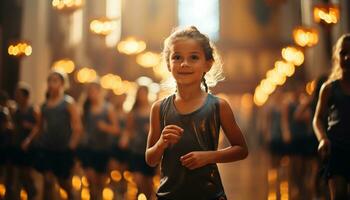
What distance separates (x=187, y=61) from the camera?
2.84 meters

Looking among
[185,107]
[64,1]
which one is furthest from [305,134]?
[185,107]

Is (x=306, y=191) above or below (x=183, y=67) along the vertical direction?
below

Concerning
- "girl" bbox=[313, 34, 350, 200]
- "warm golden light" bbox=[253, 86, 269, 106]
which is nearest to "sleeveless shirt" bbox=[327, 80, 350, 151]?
"girl" bbox=[313, 34, 350, 200]

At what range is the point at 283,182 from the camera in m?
7.48

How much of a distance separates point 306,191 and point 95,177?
9.52 feet

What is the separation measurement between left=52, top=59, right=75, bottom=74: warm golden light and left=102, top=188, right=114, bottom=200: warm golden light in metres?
8.84

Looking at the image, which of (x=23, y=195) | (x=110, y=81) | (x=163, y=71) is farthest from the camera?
(x=110, y=81)

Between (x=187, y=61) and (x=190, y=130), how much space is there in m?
0.34

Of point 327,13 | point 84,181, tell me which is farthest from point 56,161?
point 327,13

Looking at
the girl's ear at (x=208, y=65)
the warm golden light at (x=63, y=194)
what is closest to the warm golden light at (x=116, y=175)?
the warm golden light at (x=63, y=194)

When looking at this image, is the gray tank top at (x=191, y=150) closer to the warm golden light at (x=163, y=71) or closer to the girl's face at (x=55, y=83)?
the warm golden light at (x=163, y=71)

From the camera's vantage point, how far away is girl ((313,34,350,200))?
13.1ft

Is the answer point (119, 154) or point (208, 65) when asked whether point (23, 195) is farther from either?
point (119, 154)

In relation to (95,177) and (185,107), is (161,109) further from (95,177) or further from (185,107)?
(95,177)
